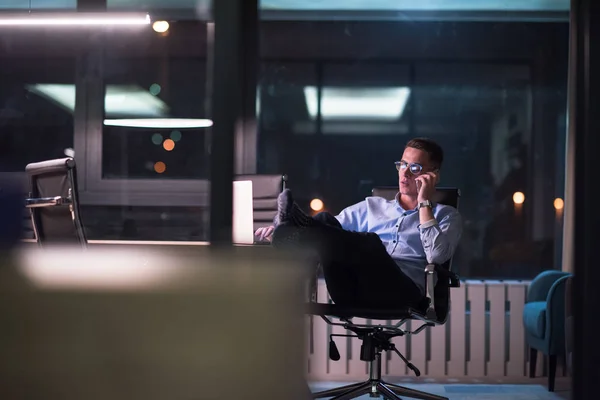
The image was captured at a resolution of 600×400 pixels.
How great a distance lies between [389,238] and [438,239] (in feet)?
1.24

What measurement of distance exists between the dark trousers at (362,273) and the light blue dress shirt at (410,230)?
0.19 m

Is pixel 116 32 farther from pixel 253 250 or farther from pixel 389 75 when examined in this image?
pixel 253 250

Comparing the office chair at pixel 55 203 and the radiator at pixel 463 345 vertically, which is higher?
the office chair at pixel 55 203

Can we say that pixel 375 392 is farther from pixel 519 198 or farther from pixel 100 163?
pixel 519 198

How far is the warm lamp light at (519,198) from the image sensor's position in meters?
6.18

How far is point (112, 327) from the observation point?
1.59 meters

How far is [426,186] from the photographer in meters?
3.62

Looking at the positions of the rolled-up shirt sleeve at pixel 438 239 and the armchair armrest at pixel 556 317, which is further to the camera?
the armchair armrest at pixel 556 317

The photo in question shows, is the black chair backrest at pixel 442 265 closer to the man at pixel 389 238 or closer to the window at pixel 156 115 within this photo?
the man at pixel 389 238

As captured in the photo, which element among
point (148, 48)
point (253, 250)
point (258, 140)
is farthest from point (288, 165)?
point (253, 250)

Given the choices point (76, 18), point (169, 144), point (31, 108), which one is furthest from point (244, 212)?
point (31, 108)

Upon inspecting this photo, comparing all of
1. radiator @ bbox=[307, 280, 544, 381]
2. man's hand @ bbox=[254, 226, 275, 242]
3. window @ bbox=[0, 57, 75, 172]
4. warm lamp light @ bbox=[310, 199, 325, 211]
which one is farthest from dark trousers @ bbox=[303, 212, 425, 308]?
window @ bbox=[0, 57, 75, 172]

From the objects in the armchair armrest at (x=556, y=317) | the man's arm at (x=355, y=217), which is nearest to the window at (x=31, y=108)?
the man's arm at (x=355, y=217)

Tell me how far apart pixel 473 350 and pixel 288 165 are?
2.27 meters
